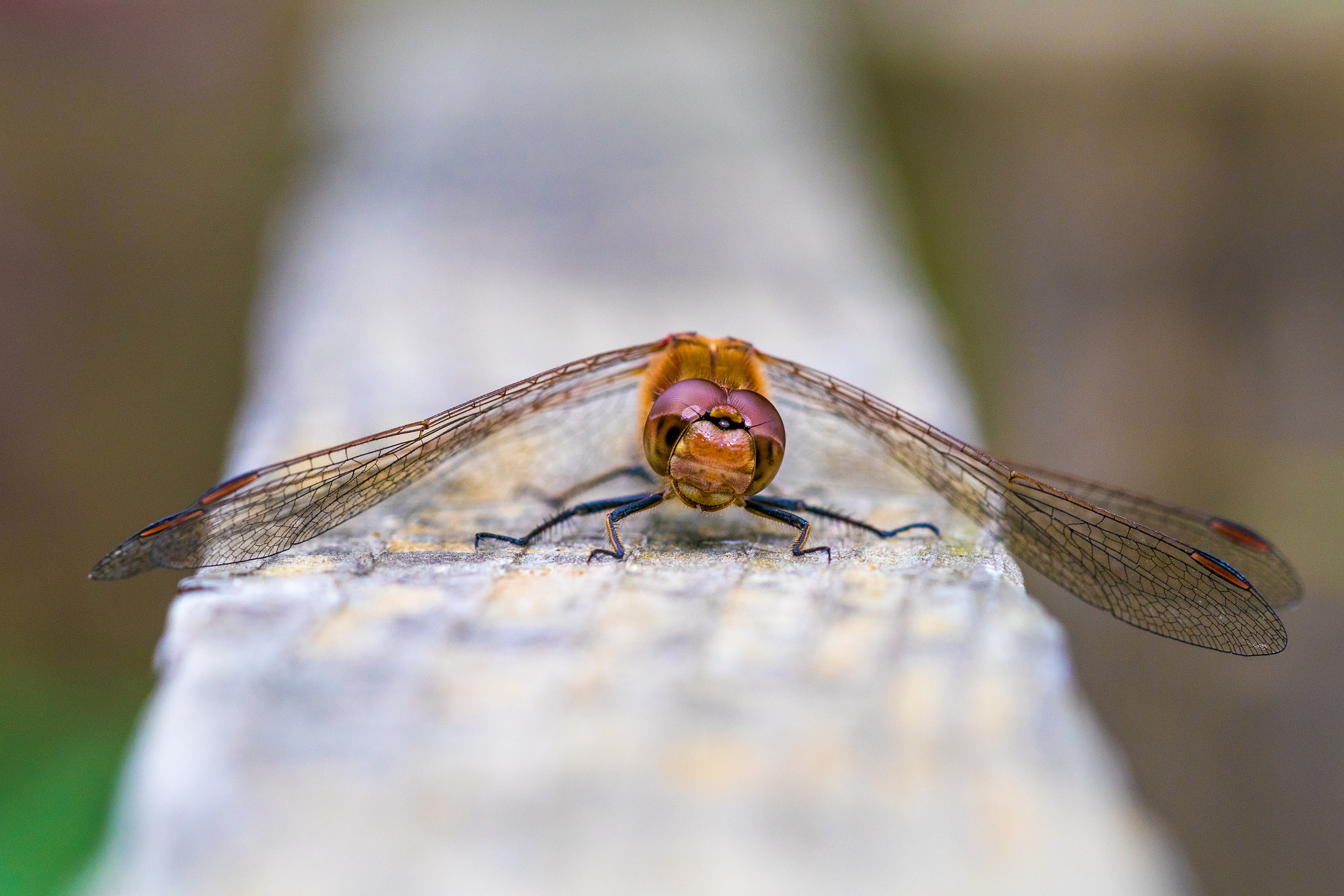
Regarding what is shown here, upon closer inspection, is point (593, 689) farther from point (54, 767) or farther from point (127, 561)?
point (54, 767)

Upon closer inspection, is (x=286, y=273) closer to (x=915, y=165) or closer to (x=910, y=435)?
(x=910, y=435)

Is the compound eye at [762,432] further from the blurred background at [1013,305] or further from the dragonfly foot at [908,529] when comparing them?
the blurred background at [1013,305]

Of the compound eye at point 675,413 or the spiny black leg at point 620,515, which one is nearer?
the spiny black leg at point 620,515

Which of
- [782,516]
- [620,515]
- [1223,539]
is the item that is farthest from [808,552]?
[1223,539]

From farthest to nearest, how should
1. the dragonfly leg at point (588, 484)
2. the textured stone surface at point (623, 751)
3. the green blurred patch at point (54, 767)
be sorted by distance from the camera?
the green blurred patch at point (54, 767) → the dragonfly leg at point (588, 484) → the textured stone surface at point (623, 751)

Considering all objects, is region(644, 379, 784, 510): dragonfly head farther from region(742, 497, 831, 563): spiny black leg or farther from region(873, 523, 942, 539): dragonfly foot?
region(873, 523, 942, 539): dragonfly foot

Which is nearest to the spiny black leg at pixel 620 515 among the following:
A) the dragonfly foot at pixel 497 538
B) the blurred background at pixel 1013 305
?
the dragonfly foot at pixel 497 538
